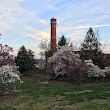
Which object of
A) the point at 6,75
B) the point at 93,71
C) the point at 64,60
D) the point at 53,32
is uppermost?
the point at 53,32

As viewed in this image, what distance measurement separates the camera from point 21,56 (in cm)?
3794

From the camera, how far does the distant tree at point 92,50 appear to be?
28578 mm

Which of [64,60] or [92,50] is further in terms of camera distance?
[92,50]

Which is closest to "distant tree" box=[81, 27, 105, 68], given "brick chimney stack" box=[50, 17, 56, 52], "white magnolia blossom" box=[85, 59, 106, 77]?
"white magnolia blossom" box=[85, 59, 106, 77]

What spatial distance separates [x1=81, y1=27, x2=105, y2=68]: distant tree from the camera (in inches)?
1125

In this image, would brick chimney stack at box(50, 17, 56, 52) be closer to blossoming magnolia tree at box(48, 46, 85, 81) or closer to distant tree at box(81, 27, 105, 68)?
distant tree at box(81, 27, 105, 68)

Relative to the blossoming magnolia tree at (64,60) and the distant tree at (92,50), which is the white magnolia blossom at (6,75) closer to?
the blossoming magnolia tree at (64,60)

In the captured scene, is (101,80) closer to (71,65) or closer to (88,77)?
(88,77)

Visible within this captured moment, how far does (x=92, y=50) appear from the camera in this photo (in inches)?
1216

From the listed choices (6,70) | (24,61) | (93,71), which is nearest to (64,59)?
(93,71)

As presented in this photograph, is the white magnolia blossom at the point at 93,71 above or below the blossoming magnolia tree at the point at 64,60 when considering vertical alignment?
below

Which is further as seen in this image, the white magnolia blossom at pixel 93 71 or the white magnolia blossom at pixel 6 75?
the white magnolia blossom at pixel 93 71

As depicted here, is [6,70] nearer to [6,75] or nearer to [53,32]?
[6,75]

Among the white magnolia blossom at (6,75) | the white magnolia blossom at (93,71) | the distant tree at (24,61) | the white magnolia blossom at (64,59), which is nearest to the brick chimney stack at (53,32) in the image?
the distant tree at (24,61)
